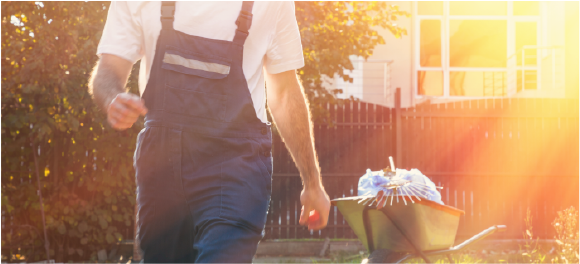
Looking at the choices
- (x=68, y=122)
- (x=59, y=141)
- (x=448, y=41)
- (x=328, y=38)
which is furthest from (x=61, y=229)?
(x=448, y=41)

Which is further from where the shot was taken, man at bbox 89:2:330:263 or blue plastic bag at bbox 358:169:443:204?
blue plastic bag at bbox 358:169:443:204

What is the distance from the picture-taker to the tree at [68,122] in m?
5.72

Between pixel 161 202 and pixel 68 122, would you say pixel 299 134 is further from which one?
pixel 68 122

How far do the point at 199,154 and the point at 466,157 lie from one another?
7.52 metres

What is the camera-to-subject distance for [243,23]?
194 centimetres

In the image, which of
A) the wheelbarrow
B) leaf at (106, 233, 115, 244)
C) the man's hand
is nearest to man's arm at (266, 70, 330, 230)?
the man's hand

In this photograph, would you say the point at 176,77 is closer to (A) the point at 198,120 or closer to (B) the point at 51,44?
(A) the point at 198,120

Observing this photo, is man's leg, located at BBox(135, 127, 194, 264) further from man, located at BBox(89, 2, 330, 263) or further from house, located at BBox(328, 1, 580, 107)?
house, located at BBox(328, 1, 580, 107)

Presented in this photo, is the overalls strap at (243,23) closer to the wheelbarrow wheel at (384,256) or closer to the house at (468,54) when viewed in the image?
the wheelbarrow wheel at (384,256)

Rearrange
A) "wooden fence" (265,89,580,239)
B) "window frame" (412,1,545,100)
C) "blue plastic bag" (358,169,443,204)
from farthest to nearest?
"window frame" (412,1,545,100)
"wooden fence" (265,89,580,239)
"blue plastic bag" (358,169,443,204)

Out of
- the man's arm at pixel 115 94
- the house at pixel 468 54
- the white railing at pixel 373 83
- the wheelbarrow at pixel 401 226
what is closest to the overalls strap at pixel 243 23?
the man's arm at pixel 115 94

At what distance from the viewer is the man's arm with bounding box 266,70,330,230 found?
2143 millimetres

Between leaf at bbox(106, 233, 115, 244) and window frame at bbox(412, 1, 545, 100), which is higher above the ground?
window frame at bbox(412, 1, 545, 100)

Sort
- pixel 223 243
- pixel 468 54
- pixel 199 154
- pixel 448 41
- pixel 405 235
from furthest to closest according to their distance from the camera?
1. pixel 468 54
2. pixel 448 41
3. pixel 405 235
4. pixel 199 154
5. pixel 223 243
